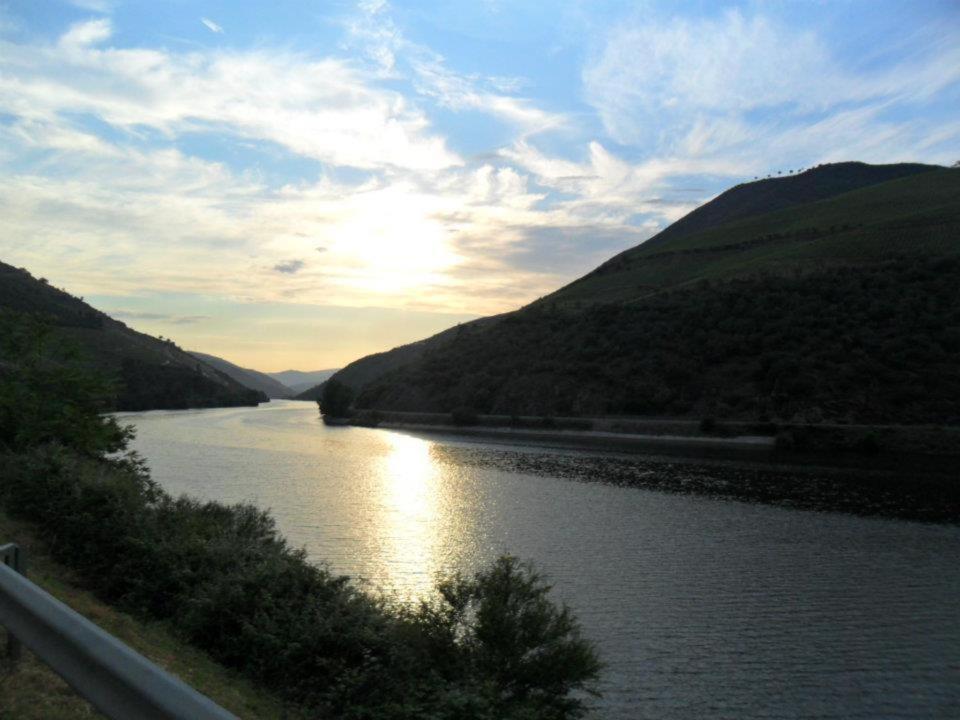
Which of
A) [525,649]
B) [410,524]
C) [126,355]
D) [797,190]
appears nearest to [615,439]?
[410,524]

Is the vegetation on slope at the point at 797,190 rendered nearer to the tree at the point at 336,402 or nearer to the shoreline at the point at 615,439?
the tree at the point at 336,402

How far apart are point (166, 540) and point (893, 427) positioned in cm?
5544

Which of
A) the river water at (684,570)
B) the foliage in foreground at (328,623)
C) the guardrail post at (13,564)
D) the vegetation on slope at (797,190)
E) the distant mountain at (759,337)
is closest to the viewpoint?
the guardrail post at (13,564)

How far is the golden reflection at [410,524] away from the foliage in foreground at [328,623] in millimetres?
4281

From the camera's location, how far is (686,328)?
8288 cm

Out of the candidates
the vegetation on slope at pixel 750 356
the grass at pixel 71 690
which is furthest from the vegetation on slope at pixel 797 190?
the grass at pixel 71 690

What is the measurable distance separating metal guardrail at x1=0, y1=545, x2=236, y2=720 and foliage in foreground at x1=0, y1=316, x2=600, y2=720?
634cm

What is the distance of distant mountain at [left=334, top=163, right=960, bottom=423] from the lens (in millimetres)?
63594

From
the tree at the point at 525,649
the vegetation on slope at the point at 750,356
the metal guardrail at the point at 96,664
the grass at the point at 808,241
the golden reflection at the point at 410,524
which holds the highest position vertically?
the grass at the point at 808,241

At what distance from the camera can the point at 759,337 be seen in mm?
74188

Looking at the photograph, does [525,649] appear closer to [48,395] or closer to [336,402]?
[48,395]

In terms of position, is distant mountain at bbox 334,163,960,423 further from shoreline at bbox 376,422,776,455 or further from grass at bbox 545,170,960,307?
shoreline at bbox 376,422,776,455

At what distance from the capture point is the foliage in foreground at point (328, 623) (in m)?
10.4

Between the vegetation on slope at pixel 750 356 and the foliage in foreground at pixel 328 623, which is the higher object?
the vegetation on slope at pixel 750 356
